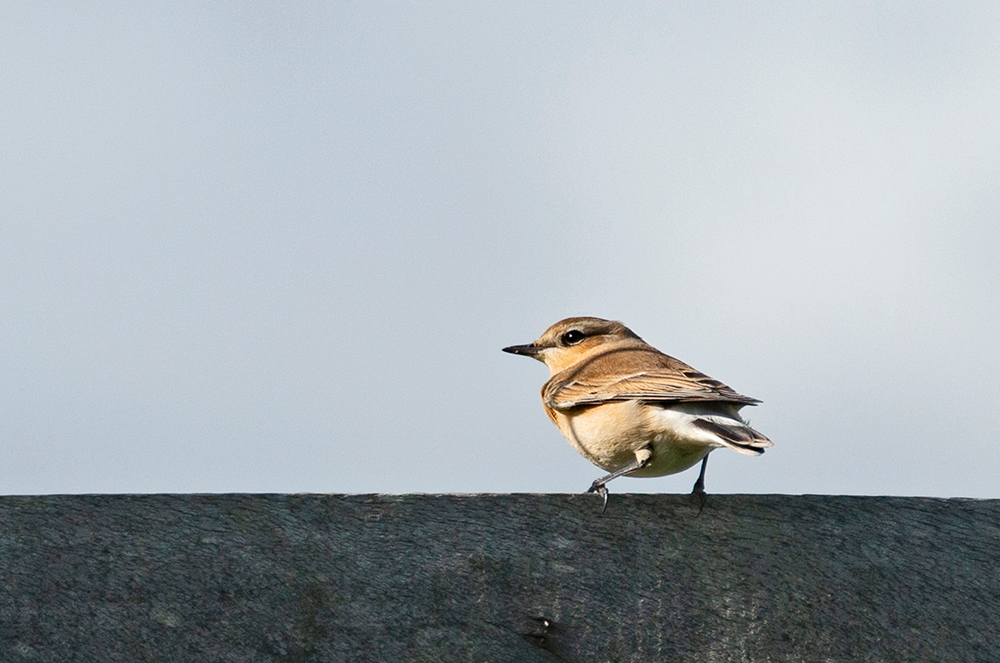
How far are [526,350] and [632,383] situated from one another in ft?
6.35

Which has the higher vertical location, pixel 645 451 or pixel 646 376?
pixel 646 376

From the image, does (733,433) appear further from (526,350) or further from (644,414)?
(526,350)

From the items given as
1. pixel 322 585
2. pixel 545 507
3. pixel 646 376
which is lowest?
pixel 322 585

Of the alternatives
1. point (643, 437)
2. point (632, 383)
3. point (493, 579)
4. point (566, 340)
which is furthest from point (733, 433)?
point (566, 340)

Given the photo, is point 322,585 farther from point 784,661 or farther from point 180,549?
point 784,661

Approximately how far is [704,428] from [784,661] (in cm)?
170

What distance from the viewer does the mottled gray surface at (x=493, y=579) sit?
361 centimetres

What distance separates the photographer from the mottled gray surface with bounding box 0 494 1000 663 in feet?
11.8

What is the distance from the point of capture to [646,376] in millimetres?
6359

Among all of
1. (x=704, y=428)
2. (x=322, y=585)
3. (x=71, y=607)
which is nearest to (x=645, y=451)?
(x=704, y=428)

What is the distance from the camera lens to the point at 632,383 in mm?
6266

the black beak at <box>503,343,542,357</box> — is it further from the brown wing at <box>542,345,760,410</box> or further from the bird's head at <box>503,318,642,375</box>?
the brown wing at <box>542,345,760,410</box>

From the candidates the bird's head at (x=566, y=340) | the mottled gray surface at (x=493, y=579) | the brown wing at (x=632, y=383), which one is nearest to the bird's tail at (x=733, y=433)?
the brown wing at (x=632, y=383)

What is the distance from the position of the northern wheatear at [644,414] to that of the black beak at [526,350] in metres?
0.86
